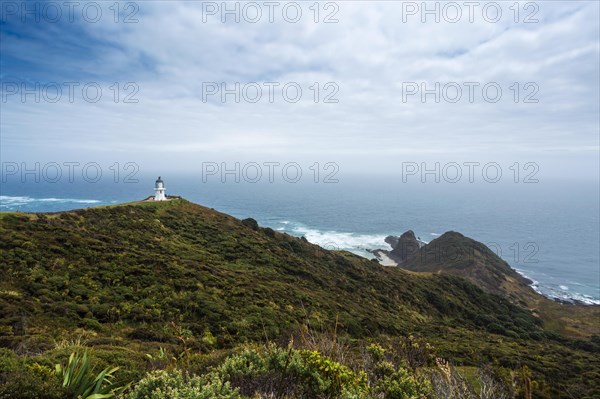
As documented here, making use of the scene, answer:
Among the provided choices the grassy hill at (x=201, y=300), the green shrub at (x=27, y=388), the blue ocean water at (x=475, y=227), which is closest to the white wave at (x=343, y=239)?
the blue ocean water at (x=475, y=227)

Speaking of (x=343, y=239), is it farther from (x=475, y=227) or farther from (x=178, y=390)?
(x=178, y=390)

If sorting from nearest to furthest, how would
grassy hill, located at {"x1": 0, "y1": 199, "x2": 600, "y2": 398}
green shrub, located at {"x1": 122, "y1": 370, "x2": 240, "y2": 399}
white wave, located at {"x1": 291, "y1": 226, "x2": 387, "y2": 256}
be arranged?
green shrub, located at {"x1": 122, "y1": 370, "x2": 240, "y2": 399} < grassy hill, located at {"x1": 0, "y1": 199, "x2": 600, "y2": 398} < white wave, located at {"x1": 291, "y1": 226, "x2": 387, "y2": 256}

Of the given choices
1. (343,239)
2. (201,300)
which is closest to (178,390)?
(201,300)

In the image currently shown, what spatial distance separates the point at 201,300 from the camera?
17078 mm

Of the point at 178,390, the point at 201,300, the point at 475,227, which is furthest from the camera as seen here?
the point at 475,227

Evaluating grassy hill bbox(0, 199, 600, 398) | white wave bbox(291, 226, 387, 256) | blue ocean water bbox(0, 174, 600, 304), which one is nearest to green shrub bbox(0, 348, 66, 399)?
grassy hill bbox(0, 199, 600, 398)

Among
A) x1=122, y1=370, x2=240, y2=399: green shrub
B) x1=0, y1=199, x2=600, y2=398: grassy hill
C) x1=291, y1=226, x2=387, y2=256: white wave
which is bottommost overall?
x1=291, y1=226, x2=387, y2=256: white wave

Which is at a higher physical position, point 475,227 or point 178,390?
point 178,390

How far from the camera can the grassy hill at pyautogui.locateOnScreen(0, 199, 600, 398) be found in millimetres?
11633

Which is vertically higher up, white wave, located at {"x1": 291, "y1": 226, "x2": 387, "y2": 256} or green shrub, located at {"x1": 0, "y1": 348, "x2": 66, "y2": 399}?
green shrub, located at {"x1": 0, "y1": 348, "x2": 66, "y2": 399}

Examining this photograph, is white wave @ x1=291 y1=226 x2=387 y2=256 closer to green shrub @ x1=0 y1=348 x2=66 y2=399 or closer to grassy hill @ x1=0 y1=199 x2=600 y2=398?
grassy hill @ x1=0 y1=199 x2=600 y2=398

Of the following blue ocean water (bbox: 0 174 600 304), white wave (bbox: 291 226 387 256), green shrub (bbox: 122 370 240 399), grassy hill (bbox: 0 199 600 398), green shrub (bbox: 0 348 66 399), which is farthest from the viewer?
white wave (bbox: 291 226 387 256)

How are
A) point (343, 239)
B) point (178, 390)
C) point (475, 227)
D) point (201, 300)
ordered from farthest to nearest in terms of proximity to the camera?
point (475, 227) < point (343, 239) < point (201, 300) < point (178, 390)

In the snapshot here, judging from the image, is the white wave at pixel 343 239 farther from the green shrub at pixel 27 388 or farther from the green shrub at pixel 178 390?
the green shrub at pixel 27 388
